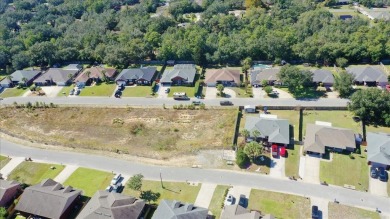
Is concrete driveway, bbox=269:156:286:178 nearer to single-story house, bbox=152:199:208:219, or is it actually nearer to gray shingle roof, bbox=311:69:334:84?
Result: single-story house, bbox=152:199:208:219

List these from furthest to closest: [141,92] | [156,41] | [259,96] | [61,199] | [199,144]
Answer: [156,41], [141,92], [259,96], [199,144], [61,199]

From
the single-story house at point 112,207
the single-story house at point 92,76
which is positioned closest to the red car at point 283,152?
the single-story house at point 112,207

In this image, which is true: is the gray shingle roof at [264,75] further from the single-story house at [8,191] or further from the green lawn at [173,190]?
the single-story house at [8,191]

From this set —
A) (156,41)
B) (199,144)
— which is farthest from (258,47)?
(199,144)

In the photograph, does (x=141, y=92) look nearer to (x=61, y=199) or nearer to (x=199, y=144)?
(x=199, y=144)

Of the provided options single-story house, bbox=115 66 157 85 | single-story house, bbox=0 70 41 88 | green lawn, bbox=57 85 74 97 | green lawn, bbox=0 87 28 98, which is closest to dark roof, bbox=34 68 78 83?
green lawn, bbox=57 85 74 97

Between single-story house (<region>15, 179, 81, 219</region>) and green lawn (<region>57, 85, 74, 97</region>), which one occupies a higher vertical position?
single-story house (<region>15, 179, 81, 219</region>)
